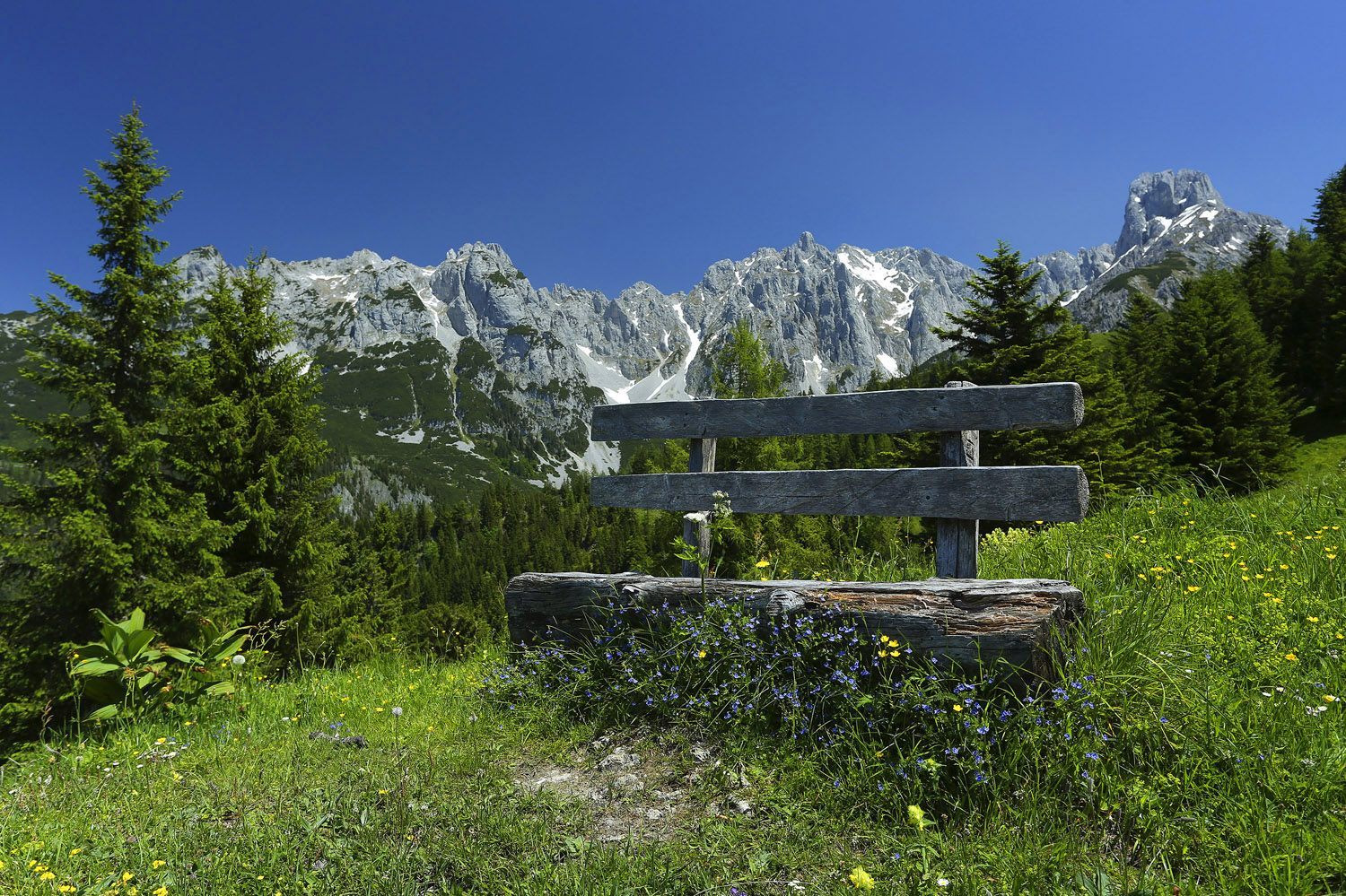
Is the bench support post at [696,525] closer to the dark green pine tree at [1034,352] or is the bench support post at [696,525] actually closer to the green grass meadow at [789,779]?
the green grass meadow at [789,779]

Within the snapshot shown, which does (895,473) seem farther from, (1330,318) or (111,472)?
(1330,318)

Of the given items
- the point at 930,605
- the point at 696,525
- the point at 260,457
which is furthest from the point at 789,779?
the point at 260,457

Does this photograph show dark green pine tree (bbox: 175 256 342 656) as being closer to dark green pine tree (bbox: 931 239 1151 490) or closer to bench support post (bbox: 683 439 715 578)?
bench support post (bbox: 683 439 715 578)

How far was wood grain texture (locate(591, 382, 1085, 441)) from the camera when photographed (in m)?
4.10

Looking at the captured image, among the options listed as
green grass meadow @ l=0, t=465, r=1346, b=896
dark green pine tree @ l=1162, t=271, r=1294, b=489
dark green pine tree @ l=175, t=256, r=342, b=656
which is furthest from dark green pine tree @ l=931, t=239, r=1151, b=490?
dark green pine tree @ l=175, t=256, r=342, b=656

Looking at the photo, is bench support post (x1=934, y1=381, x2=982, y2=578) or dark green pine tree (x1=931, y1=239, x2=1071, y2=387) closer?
bench support post (x1=934, y1=381, x2=982, y2=578)

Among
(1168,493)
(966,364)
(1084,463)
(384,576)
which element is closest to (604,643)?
(1168,493)

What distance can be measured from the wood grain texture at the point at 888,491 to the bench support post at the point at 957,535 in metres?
0.15

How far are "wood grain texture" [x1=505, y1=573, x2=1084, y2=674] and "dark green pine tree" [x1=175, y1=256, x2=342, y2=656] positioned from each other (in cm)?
1311

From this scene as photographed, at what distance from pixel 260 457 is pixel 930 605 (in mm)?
17318

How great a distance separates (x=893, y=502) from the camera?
14.6ft

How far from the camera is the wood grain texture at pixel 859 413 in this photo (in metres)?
4.10

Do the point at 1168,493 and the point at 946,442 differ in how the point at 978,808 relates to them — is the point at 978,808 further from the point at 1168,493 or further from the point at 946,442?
the point at 1168,493

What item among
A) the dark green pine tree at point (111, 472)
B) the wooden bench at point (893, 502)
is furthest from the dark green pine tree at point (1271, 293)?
the dark green pine tree at point (111, 472)
